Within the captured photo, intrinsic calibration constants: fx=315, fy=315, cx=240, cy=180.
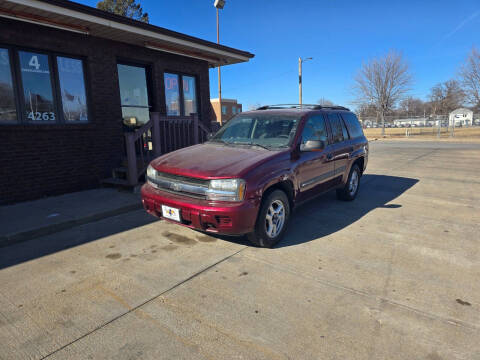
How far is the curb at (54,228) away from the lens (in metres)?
4.33

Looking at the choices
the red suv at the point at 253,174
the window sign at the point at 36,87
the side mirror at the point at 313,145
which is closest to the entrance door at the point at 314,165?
the red suv at the point at 253,174

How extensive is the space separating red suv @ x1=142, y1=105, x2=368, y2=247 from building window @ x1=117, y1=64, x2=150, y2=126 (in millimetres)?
4211

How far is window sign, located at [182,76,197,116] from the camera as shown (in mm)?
9867

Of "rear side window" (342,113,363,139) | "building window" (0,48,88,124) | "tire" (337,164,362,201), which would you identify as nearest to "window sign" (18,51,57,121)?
"building window" (0,48,88,124)

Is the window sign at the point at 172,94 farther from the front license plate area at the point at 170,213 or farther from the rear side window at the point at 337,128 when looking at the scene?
the front license plate area at the point at 170,213

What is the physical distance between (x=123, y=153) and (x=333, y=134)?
204 inches

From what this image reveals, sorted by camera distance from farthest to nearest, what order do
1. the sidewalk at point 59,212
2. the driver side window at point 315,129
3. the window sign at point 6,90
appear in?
the window sign at point 6,90 < the driver side window at point 315,129 < the sidewalk at point 59,212

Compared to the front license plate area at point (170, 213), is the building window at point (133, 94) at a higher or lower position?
higher

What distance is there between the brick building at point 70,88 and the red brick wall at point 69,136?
2 centimetres

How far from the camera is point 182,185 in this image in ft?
12.7

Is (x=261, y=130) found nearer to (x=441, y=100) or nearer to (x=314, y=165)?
(x=314, y=165)

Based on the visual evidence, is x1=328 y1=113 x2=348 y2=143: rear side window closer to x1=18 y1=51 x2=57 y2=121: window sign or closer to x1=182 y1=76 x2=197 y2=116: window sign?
x1=182 y1=76 x2=197 y2=116: window sign

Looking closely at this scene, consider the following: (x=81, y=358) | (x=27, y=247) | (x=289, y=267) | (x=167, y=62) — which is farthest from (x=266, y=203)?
(x=167, y=62)

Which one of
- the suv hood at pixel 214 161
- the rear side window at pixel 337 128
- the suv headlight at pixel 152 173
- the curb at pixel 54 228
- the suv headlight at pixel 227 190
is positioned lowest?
the curb at pixel 54 228
